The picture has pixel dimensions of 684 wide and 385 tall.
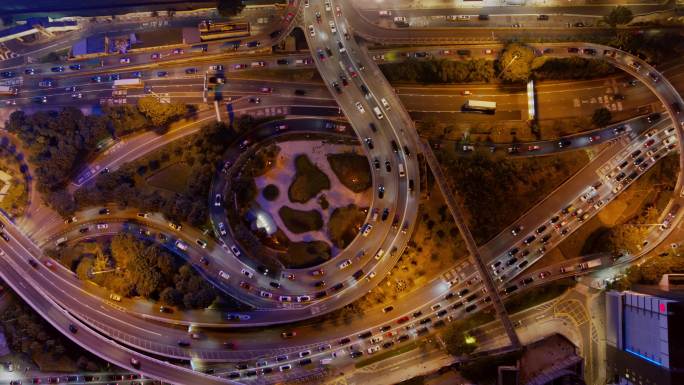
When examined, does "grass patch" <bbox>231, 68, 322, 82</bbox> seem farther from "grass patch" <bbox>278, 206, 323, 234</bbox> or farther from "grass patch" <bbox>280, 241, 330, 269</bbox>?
"grass patch" <bbox>280, 241, 330, 269</bbox>

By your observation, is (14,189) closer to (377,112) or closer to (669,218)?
(377,112)

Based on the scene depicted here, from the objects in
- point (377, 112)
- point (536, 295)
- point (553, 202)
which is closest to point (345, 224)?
point (377, 112)

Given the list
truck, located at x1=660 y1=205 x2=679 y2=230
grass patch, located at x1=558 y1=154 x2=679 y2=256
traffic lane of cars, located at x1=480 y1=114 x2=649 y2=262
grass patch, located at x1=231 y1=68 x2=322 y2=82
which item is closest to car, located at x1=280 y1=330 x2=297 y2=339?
traffic lane of cars, located at x1=480 y1=114 x2=649 y2=262

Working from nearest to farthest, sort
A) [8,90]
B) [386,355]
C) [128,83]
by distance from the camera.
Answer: [386,355] < [128,83] < [8,90]

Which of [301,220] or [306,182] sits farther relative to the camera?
[306,182]

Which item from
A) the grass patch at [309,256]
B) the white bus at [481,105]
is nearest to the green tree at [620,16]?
the white bus at [481,105]

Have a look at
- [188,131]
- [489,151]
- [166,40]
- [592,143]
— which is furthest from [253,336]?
[592,143]

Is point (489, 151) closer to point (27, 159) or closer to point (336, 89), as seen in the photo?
point (336, 89)
